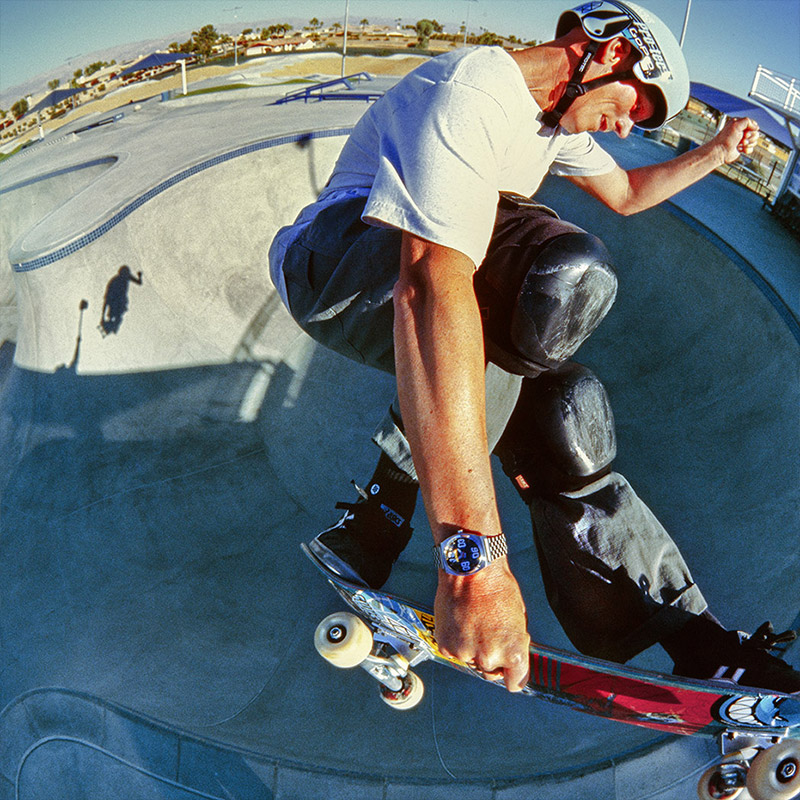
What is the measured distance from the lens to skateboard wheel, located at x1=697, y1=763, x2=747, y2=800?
337 cm

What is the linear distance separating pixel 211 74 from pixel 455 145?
1831 inches

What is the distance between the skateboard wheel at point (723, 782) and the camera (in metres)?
3.37

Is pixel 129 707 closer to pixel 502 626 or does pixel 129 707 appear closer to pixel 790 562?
pixel 502 626

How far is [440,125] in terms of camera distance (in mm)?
1904

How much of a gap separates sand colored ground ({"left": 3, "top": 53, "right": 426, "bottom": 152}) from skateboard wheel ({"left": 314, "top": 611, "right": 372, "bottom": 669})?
105ft

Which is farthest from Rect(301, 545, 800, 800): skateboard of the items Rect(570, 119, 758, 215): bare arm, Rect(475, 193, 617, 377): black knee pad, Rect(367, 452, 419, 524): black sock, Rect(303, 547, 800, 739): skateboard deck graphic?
Rect(570, 119, 758, 215): bare arm

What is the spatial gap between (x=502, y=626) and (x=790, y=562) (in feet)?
14.5

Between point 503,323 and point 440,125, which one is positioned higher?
point 440,125

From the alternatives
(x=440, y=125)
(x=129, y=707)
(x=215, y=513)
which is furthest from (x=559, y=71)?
(x=129, y=707)

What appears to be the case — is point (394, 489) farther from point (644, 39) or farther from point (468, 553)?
point (644, 39)

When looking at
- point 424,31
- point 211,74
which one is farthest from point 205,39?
point 424,31

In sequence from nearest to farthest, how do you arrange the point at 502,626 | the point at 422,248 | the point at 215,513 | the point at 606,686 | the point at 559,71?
the point at 502,626, the point at 422,248, the point at 559,71, the point at 606,686, the point at 215,513

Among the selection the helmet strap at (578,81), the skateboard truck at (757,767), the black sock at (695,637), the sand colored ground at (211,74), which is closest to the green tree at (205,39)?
the sand colored ground at (211,74)

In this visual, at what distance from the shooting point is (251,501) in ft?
20.7
